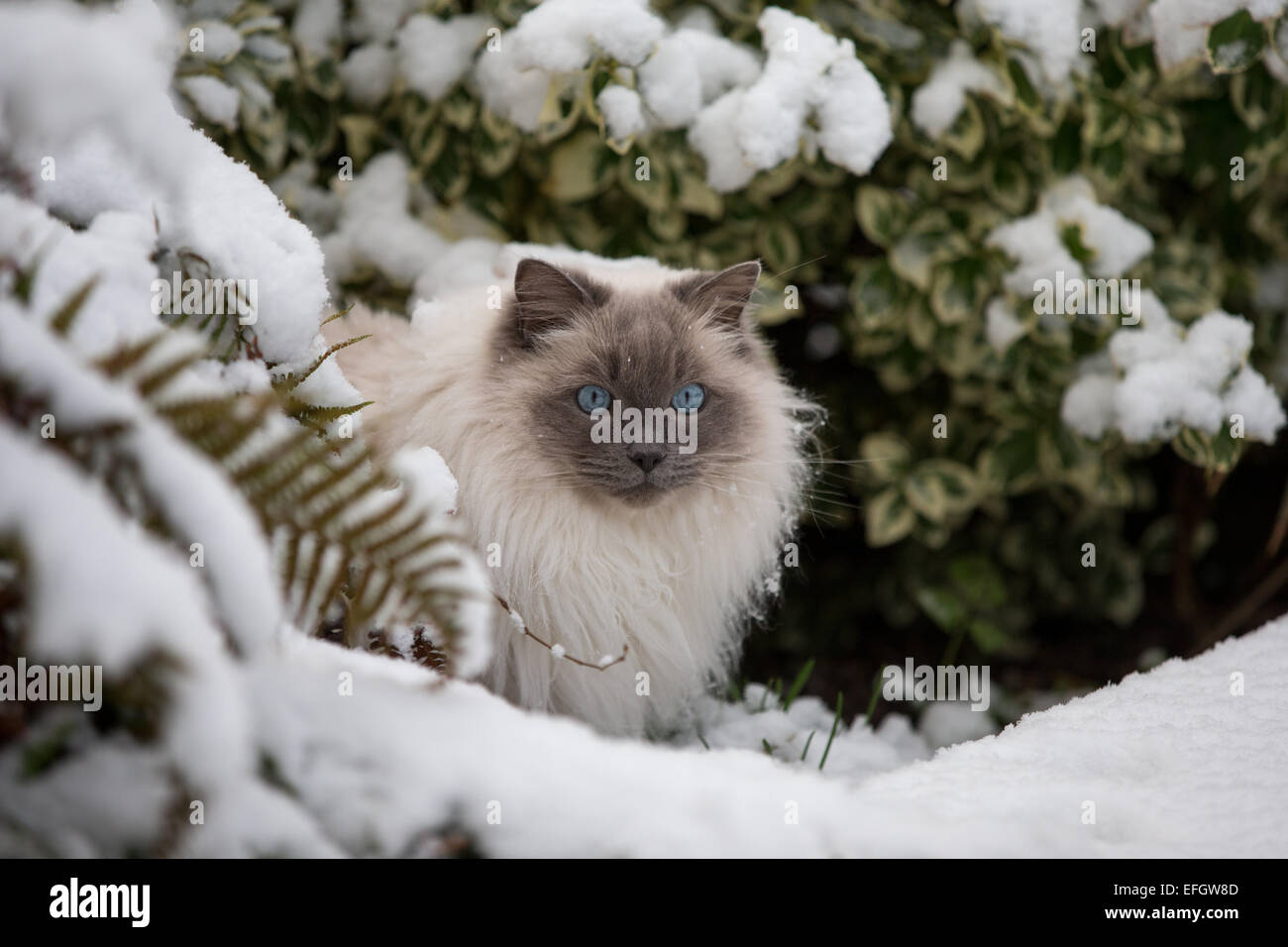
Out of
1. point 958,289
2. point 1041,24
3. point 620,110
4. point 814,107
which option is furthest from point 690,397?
point 1041,24

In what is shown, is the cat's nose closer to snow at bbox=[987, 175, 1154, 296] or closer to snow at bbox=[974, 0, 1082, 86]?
snow at bbox=[987, 175, 1154, 296]

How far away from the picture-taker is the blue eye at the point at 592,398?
2.30 m

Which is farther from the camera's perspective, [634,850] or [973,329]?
[973,329]

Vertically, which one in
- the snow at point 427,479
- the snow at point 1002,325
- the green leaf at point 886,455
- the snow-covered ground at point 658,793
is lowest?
the snow-covered ground at point 658,793

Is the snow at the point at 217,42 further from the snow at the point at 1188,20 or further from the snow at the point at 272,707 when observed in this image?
the snow at the point at 1188,20

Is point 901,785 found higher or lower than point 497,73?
lower

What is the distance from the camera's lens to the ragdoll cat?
2264mm

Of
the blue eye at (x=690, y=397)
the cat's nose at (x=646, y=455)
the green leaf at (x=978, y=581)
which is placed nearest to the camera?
the cat's nose at (x=646, y=455)

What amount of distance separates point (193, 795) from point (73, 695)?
0.21 metres

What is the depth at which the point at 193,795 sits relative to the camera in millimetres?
999

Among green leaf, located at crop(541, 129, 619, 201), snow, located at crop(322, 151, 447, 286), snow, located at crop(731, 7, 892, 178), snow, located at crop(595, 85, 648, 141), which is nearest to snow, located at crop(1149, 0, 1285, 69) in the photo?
snow, located at crop(731, 7, 892, 178)

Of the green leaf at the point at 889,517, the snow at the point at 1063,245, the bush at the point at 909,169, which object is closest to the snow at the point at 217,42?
the bush at the point at 909,169
